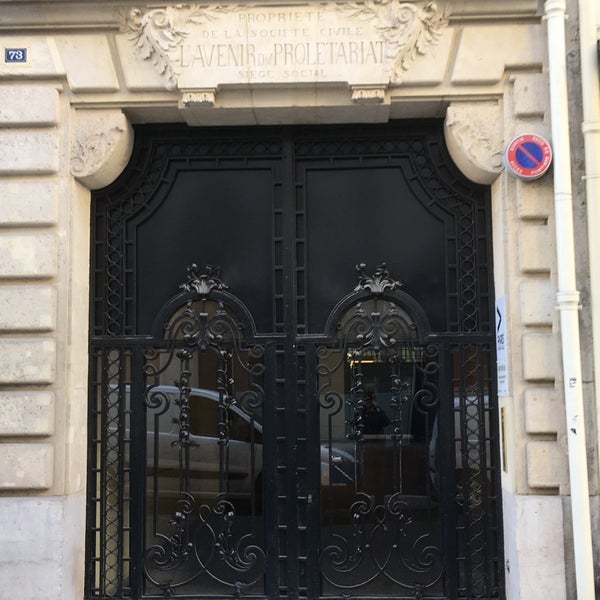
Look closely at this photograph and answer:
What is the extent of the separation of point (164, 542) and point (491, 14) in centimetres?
489

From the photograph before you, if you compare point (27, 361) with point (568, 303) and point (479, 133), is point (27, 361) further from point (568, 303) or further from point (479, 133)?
point (568, 303)

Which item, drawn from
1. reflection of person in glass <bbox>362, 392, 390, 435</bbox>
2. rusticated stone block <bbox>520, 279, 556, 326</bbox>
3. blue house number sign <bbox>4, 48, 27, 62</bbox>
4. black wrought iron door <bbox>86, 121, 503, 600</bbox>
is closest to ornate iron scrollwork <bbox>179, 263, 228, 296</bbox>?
black wrought iron door <bbox>86, 121, 503, 600</bbox>

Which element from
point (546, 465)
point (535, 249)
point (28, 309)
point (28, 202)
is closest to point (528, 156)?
point (535, 249)

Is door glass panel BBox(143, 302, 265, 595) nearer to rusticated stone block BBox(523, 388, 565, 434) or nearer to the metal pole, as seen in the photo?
rusticated stone block BBox(523, 388, 565, 434)

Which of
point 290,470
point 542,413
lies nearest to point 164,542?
point 290,470

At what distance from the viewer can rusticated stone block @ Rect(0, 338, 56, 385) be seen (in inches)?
218

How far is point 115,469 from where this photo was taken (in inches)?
234

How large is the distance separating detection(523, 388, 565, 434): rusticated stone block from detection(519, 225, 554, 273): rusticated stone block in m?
0.92

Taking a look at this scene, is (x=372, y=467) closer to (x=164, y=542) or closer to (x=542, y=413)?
(x=542, y=413)

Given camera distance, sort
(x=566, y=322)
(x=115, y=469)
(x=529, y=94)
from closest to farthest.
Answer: (x=566, y=322) < (x=529, y=94) < (x=115, y=469)

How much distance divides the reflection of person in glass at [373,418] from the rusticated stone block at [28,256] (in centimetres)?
268

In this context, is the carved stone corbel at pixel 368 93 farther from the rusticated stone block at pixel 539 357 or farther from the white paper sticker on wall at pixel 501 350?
the rusticated stone block at pixel 539 357

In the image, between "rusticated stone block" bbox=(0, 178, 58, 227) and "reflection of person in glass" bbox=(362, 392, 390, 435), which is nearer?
"rusticated stone block" bbox=(0, 178, 58, 227)

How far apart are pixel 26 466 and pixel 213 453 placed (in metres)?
1.42
